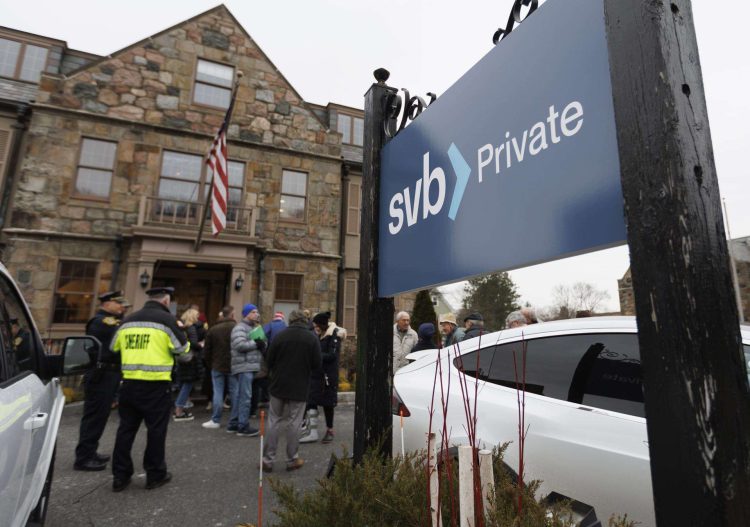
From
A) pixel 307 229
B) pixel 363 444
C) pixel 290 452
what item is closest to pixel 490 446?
pixel 363 444

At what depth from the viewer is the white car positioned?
2193 millimetres

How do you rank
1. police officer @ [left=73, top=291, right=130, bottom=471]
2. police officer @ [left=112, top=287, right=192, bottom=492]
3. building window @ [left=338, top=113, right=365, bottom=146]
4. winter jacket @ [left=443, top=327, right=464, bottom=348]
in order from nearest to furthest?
police officer @ [left=112, top=287, right=192, bottom=492]
police officer @ [left=73, top=291, right=130, bottom=471]
winter jacket @ [left=443, top=327, right=464, bottom=348]
building window @ [left=338, top=113, right=365, bottom=146]

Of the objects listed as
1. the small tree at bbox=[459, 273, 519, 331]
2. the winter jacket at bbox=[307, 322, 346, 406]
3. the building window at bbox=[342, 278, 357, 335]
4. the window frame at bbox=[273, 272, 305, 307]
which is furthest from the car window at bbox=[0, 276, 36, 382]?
the small tree at bbox=[459, 273, 519, 331]

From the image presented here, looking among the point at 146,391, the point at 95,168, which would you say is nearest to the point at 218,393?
the point at 146,391

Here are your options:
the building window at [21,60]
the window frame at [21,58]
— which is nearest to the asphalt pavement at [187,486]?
the window frame at [21,58]

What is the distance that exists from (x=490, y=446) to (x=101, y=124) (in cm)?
1305

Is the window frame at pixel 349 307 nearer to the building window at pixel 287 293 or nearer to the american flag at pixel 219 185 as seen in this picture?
the building window at pixel 287 293

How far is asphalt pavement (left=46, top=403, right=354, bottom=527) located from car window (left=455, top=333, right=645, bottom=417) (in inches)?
52.2

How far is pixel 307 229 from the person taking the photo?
43.9ft

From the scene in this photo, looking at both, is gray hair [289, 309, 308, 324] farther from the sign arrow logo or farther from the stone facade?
the stone facade

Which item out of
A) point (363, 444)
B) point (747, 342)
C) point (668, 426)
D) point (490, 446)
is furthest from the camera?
point (490, 446)

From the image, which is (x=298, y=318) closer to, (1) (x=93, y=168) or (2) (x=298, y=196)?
(2) (x=298, y=196)

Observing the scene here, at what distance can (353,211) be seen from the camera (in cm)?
1452

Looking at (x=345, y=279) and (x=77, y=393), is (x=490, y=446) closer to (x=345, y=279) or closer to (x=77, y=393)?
(x=77, y=393)
